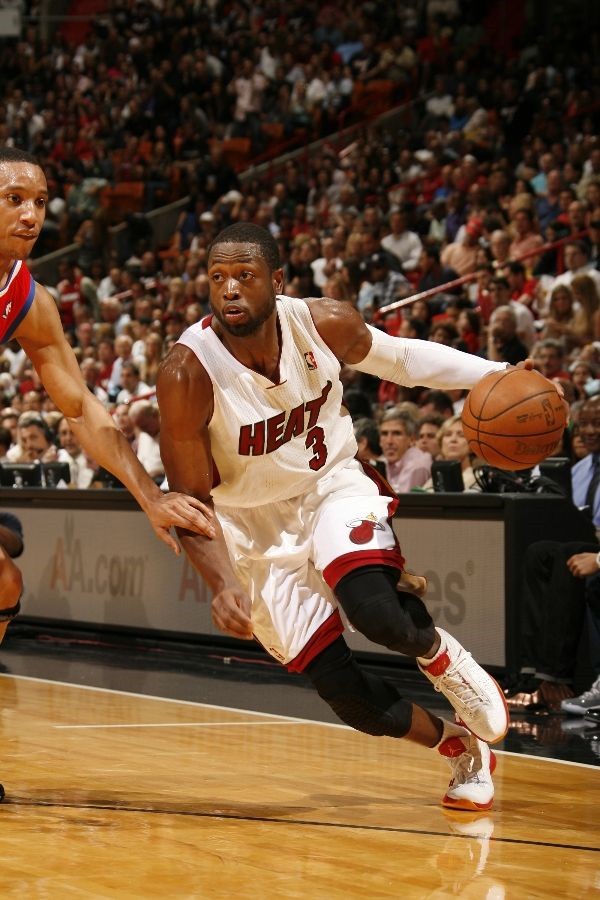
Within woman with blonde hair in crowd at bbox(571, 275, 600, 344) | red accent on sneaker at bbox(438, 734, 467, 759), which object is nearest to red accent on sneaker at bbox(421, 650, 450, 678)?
red accent on sneaker at bbox(438, 734, 467, 759)

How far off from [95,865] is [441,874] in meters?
0.92

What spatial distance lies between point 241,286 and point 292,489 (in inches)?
27.3

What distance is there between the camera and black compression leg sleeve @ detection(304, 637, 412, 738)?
14.2 ft

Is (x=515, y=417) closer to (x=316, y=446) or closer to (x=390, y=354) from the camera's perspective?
(x=390, y=354)

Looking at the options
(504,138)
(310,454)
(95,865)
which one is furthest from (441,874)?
(504,138)

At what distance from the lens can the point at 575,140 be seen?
1379 centimetres

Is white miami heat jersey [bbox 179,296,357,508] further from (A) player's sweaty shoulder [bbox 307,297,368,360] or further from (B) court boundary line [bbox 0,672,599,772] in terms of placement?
(B) court boundary line [bbox 0,672,599,772]

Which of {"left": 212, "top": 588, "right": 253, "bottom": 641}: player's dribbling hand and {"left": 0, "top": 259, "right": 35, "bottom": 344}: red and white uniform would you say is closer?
{"left": 212, "top": 588, "right": 253, "bottom": 641}: player's dribbling hand

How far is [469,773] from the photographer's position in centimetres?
451

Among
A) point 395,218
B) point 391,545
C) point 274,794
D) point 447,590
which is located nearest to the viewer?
point 391,545

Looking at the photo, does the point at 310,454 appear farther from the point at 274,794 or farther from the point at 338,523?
the point at 274,794

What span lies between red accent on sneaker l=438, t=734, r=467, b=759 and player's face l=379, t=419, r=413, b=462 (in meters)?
4.04

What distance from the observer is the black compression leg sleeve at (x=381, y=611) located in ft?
13.6

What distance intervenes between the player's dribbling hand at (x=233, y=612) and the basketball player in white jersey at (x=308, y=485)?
32 centimetres
